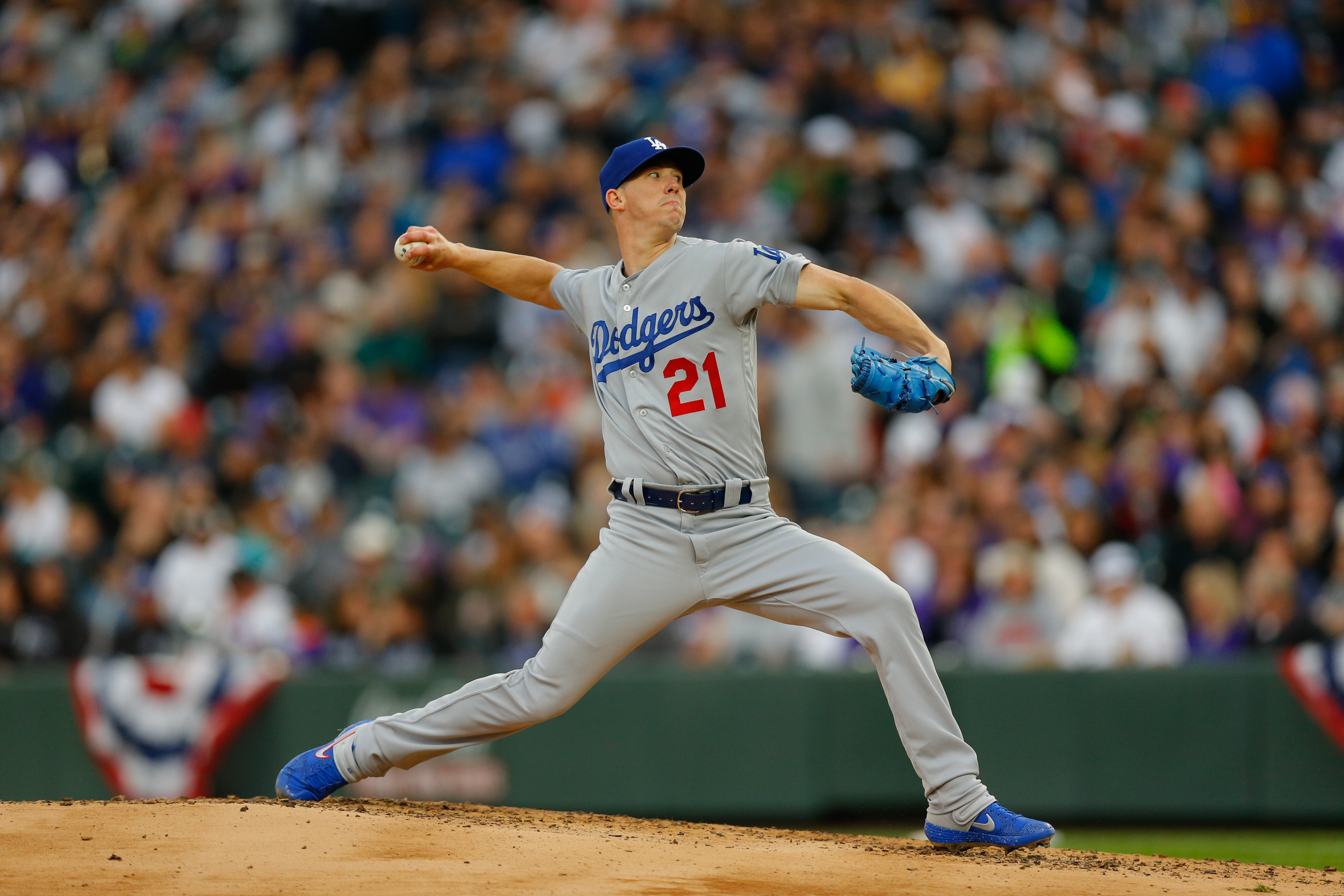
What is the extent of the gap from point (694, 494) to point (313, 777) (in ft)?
5.46

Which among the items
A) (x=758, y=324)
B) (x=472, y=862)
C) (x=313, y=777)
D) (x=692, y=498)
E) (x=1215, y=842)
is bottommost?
(x=1215, y=842)

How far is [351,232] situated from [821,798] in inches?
249

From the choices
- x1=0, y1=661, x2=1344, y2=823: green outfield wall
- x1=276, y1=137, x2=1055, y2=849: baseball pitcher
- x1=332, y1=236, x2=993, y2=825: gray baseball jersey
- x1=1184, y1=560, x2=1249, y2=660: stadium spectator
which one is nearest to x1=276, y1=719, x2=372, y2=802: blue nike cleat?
x1=276, y1=137, x2=1055, y2=849: baseball pitcher

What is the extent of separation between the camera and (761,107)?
40.8 ft

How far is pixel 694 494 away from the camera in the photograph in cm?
479

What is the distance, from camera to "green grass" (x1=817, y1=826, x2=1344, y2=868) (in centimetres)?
743

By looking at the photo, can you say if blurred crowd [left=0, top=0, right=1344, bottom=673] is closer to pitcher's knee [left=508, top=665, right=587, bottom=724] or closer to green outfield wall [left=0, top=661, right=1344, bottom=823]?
green outfield wall [left=0, top=661, right=1344, bottom=823]

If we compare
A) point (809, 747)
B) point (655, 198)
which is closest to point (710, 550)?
point (655, 198)

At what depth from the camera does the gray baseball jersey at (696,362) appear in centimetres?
479

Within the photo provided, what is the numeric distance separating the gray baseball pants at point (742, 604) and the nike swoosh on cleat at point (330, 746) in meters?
0.59

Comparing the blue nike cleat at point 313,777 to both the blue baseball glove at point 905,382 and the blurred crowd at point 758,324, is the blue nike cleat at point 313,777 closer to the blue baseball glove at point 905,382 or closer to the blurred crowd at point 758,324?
the blue baseball glove at point 905,382

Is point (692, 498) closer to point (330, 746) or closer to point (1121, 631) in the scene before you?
point (330, 746)

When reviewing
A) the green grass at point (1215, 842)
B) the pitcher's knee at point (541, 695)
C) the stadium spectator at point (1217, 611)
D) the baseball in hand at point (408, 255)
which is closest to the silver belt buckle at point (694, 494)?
the pitcher's knee at point (541, 695)

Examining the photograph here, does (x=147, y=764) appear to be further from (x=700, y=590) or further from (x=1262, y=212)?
(x=1262, y=212)
